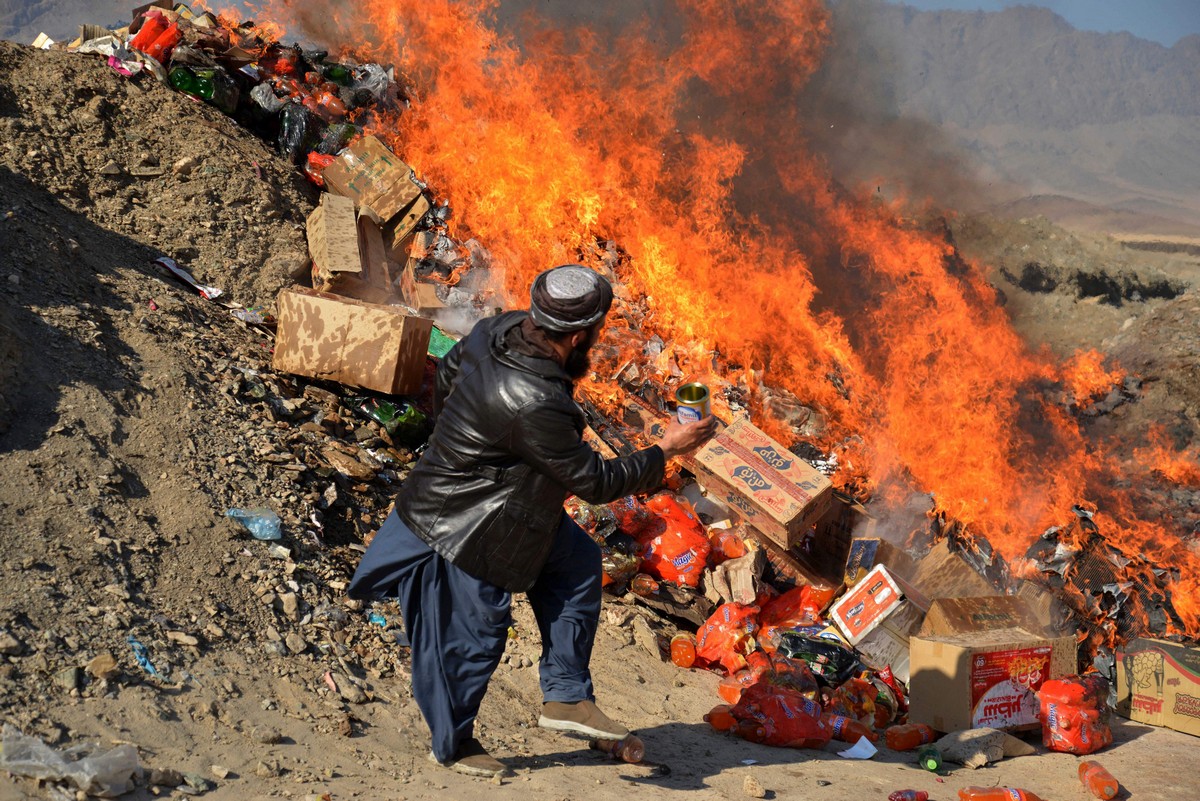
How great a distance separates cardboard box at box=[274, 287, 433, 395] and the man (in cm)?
223

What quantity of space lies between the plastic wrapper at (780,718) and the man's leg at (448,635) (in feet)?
4.61

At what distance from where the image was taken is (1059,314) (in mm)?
13977

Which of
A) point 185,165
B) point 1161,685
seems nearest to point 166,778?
point 1161,685

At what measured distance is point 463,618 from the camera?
283 centimetres

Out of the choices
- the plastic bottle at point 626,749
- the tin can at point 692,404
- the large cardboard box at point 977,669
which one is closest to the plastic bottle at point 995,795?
the large cardboard box at point 977,669

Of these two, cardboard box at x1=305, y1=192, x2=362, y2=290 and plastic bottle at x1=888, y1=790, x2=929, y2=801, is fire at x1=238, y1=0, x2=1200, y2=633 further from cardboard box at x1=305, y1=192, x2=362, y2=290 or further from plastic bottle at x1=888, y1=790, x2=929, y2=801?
plastic bottle at x1=888, y1=790, x2=929, y2=801

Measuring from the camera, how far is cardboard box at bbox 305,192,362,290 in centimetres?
611

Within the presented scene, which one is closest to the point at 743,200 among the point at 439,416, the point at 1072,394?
the point at 1072,394

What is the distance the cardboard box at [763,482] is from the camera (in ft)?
16.6

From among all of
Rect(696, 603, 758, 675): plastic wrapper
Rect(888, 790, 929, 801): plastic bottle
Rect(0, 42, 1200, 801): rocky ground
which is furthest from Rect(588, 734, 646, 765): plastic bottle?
Rect(696, 603, 758, 675): plastic wrapper

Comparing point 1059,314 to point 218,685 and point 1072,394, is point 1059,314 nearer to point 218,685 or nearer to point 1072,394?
point 1072,394

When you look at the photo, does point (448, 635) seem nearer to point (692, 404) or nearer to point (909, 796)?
point (692, 404)

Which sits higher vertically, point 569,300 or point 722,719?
point 569,300

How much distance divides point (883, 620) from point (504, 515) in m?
2.74
